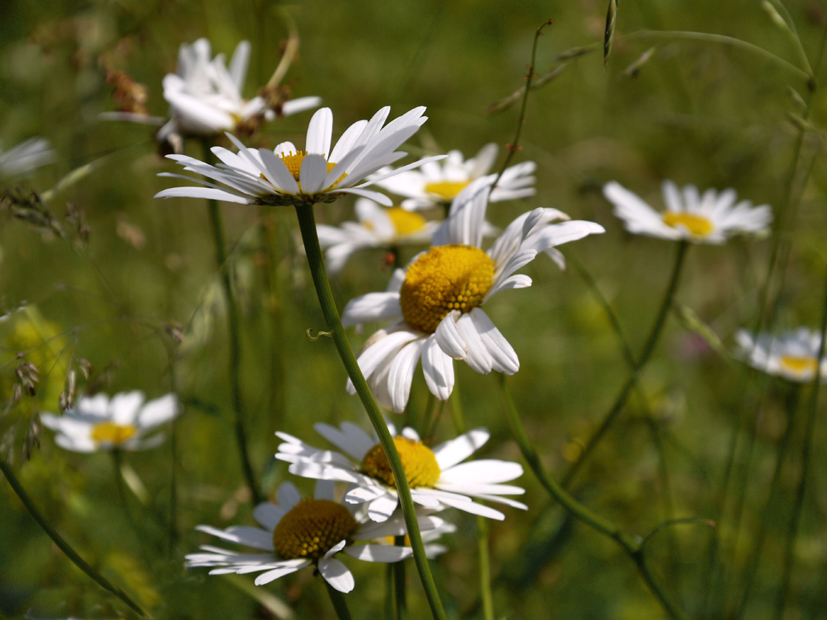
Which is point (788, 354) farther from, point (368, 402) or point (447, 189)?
point (368, 402)

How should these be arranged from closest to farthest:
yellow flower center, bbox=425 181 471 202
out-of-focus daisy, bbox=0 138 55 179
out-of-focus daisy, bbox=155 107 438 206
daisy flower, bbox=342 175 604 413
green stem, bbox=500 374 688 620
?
1. out-of-focus daisy, bbox=155 107 438 206
2. daisy flower, bbox=342 175 604 413
3. green stem, bbox=500 374 688 620
4. yellow flower center, bbox=425 181 471 202
5. out-of-focus daisy, bbox=0 138 55 179

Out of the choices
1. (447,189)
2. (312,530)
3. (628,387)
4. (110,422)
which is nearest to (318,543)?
(312,530)

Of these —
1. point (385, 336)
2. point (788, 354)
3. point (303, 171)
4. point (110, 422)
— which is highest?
point (303, 171)

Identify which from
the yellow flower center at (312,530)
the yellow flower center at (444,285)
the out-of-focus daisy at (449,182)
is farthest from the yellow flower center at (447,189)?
the yellow flower center at (312,530)

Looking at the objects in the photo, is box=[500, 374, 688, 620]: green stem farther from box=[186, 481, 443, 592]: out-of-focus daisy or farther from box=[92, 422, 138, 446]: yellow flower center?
box=[92, 422, 138, 446]: yellow flower center

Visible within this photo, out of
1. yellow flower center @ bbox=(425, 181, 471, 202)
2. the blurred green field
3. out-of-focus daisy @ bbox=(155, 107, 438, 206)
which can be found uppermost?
out-of-focus daisy @ bbox=(155, 107, 438, 206)

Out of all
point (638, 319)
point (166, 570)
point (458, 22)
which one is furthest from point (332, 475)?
point (458, 22)

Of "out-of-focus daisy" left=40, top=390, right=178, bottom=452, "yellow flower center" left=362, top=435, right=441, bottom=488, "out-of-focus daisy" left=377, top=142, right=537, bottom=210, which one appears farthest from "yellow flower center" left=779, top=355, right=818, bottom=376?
"out-of-focus daisy" left=40, top=390, right=178, bottom=452

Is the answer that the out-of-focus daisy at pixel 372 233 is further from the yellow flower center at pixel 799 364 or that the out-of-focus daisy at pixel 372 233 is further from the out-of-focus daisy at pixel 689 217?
the yellow flower center at pixel 799 364
